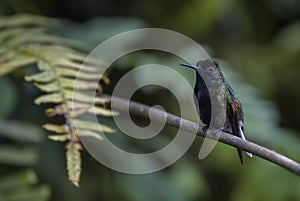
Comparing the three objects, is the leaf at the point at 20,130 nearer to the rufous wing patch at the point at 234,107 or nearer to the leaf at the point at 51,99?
the leaf at the point at 51,99

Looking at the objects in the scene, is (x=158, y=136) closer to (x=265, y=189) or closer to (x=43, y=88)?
(x=265, y=189)

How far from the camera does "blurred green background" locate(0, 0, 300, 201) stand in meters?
1.80

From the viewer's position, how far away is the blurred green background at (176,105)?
1.80m

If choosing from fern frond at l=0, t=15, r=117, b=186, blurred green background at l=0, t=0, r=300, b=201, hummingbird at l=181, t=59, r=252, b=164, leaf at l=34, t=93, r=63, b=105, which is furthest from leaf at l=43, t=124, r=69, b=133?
blurred green background at l=0, t=0, r=300, b=201

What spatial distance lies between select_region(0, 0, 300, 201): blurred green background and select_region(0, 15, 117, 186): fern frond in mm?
184

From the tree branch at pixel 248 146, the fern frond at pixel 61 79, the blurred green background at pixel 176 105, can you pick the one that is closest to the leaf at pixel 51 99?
the fern frond at pixel 61 79

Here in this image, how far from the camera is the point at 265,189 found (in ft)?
6.51

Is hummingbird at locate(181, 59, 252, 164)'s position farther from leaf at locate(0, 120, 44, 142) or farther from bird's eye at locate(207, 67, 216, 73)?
leaf at locate(0, 120, 44, 142)

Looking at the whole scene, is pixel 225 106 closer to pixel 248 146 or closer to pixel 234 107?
pixel 234 107

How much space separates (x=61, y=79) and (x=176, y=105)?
0.88 meters

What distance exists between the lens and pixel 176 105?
2.18m

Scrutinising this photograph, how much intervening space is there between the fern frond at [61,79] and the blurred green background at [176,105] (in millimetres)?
184

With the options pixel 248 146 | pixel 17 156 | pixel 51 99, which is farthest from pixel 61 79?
pixel 248 146

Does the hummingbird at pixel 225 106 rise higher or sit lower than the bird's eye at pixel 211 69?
lower
